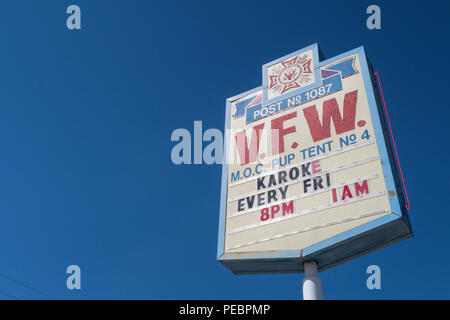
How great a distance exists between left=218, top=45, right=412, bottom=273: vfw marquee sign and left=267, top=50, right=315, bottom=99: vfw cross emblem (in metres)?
0.03

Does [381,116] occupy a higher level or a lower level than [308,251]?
higher

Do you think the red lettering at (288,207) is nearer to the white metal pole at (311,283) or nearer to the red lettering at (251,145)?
the white metal pole at (311,283)

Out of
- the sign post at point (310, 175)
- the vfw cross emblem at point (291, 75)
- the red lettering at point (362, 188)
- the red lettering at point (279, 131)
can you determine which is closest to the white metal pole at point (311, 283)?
the sign post at point (310, 175)

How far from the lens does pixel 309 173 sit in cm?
875

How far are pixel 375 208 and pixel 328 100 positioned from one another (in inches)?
105

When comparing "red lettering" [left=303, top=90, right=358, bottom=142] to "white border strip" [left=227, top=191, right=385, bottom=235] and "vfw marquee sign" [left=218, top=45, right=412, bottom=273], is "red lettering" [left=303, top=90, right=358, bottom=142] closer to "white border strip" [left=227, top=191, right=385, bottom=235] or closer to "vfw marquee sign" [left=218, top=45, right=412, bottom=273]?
"vfw marquee sign" [left=218, top=45, right=412, bottom=273]

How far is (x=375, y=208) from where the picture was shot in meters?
7.66

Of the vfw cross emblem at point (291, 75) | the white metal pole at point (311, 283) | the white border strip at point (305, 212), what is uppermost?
the vfw cross emblem at point (291, 75)

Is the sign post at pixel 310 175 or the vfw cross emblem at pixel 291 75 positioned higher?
the vfw cross emblem at pixel 291 75

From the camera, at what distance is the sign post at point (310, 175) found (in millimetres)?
7883

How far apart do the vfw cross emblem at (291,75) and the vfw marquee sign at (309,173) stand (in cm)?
3

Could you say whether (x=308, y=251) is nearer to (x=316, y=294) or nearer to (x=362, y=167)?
(x=316, y=294)

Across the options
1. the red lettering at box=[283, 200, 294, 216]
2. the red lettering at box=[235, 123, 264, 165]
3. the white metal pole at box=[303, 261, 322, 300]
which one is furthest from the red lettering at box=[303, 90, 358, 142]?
the white metal pole at box=[303, 261, 322, 300]
